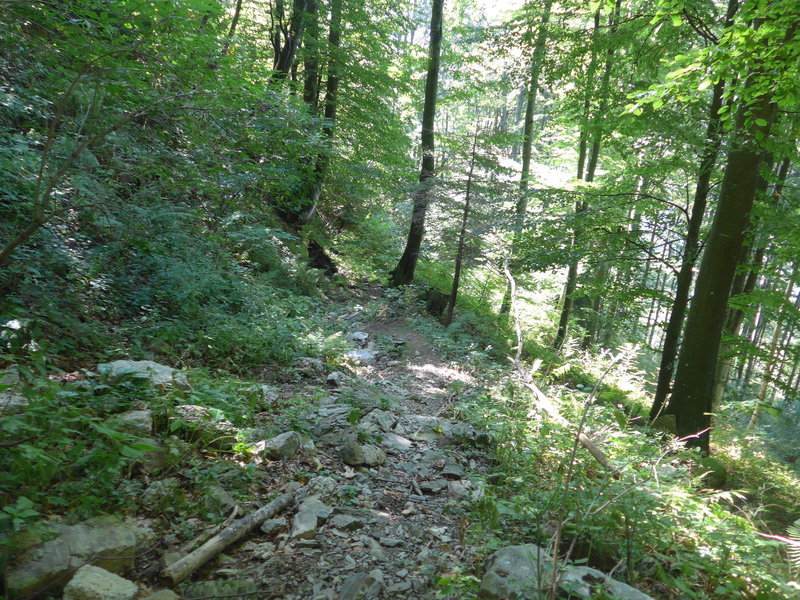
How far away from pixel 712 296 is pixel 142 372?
7.94 m

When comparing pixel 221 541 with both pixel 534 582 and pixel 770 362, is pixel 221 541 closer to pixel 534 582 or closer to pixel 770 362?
pixel 534 582

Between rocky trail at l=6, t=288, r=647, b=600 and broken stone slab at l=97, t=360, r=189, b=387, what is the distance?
2 cm

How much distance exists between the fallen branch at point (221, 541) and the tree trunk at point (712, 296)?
20.9 ft

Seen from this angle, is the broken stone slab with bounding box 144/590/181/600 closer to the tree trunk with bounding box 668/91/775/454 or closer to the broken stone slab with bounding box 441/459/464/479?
the broken stone slab with bounding box 441/459/464/479

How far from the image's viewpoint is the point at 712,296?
6.57 meters

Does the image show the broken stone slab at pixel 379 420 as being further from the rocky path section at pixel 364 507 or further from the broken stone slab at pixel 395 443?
the broken stone slab at pixel 395 443

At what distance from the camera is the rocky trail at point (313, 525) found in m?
2.47

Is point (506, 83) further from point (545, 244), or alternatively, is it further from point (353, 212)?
point (353, 212)

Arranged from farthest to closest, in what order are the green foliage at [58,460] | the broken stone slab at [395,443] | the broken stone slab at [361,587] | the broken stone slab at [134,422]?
the broken stone slab at [395,443]
the broken stone slab at [134,422]
the broken stone slab at [361,587]
the green foliage at [58,460]

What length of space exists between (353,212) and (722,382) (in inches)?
518

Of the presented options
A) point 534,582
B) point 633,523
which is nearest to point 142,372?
point 534,582

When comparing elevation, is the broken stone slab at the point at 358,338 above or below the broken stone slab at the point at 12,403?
below

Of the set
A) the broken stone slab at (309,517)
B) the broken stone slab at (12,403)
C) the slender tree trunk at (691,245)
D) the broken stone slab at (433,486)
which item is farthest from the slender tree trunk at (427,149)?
the broken stone slab at (12,403)

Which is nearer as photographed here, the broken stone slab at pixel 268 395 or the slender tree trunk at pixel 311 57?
the broken stone slab at pixel 268 395
